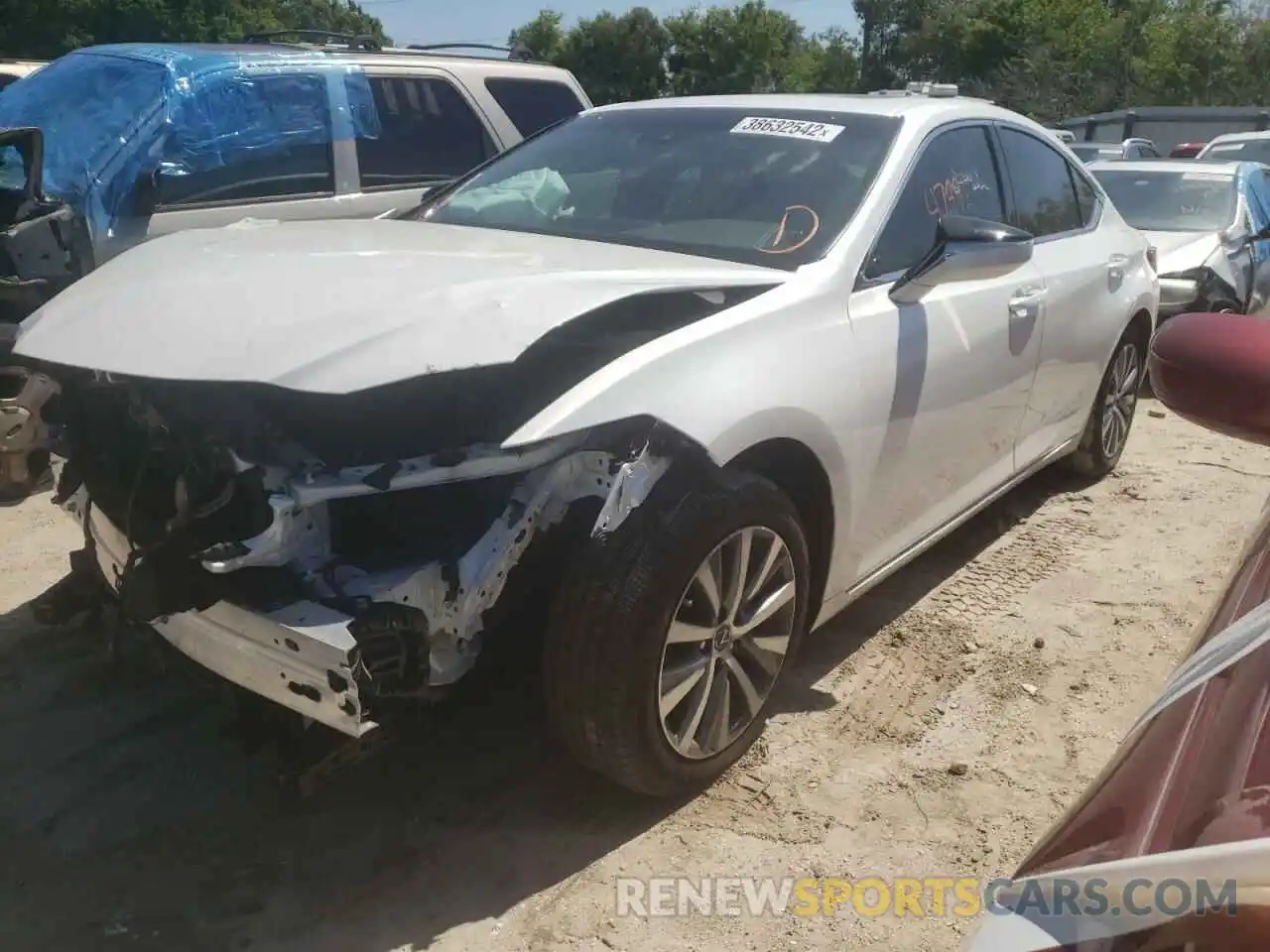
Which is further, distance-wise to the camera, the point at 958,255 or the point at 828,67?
the point at 828,67

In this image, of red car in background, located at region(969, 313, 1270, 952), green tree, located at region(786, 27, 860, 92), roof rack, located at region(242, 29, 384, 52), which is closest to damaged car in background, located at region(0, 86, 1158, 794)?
red car in background, located at region(969, 313, 1270, 952)

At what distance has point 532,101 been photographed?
22.3 ft

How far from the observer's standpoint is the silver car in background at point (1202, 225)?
306 inches

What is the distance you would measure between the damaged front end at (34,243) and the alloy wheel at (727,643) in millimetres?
3329

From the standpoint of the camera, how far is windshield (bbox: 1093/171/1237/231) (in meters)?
8.58

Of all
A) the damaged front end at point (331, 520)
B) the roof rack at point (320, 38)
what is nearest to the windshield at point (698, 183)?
the damaged front end at point (331, 520)

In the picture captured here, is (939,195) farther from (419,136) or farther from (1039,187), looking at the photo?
(419,136)

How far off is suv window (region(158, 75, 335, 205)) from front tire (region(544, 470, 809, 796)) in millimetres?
3693

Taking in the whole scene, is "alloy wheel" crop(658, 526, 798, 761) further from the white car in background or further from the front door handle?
the white car in background

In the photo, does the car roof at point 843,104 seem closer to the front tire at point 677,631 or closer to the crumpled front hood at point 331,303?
the crumpled front hood at point 331,303

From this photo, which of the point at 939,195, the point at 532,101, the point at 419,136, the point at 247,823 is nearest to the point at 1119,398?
the point at 939,195

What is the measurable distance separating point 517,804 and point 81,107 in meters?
4.39

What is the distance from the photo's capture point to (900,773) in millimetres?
3033

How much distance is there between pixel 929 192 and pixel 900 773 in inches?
71.2
